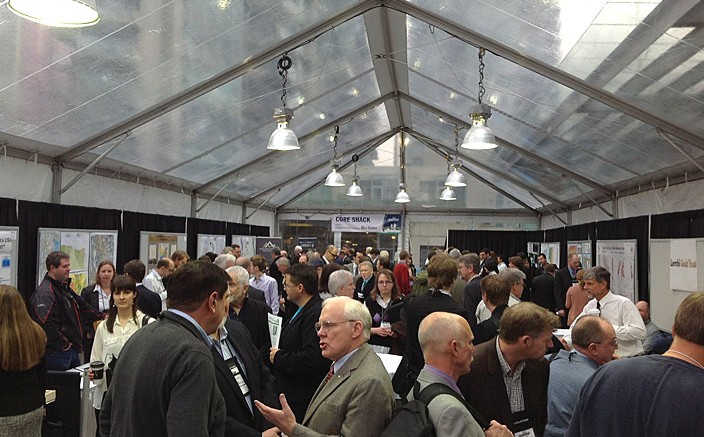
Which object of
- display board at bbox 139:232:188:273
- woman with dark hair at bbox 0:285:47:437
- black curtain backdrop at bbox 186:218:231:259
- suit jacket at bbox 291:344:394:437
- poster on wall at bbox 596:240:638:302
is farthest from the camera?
black curtain backdrop at bbox 186:218:231:259

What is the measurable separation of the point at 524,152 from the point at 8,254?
8.17 meters

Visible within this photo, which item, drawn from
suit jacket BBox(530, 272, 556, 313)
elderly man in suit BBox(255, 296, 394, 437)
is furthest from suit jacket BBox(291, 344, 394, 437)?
suit jacket BBox(530, 272, 556, 313)

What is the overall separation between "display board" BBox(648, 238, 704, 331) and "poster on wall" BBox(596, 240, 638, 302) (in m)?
0.58

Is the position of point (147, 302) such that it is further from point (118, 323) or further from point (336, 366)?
point (336, 366)

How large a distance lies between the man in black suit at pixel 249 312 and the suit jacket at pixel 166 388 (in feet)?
5.87

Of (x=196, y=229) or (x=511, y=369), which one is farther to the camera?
(x=196, y=229)

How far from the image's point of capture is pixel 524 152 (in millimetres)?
10164

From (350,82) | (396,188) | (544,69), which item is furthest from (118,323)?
(396,188)

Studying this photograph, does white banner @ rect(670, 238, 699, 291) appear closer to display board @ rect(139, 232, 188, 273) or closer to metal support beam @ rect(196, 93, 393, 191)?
metal support beam @ rect(196, 93, 393, 191)

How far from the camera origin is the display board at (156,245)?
29.1 feet

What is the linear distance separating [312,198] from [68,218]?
10413 millimetres

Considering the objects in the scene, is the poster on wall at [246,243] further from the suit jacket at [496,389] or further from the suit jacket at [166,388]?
the suit jacket at [166,388]

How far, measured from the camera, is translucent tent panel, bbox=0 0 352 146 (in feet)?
14.9

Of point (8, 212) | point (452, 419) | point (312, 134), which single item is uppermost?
point (312, 134)
